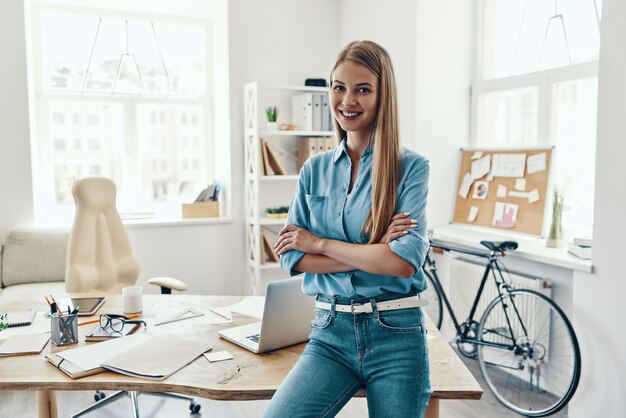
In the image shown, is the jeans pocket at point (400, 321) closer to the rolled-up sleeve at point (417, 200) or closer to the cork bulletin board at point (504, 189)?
the rolled-up sleeve at point (417, 200)

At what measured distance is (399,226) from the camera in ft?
4.85

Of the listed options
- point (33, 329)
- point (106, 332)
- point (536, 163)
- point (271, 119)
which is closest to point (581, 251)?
point (536, 163)

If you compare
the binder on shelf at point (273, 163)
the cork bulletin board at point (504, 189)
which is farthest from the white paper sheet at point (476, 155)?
the binder on shelf at point (273, 163)

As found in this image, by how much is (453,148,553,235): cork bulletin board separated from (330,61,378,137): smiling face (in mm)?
2172

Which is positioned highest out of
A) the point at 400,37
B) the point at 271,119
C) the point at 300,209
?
the point at 400,37

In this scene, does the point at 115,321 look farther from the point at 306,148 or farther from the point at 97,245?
the point at 306,148

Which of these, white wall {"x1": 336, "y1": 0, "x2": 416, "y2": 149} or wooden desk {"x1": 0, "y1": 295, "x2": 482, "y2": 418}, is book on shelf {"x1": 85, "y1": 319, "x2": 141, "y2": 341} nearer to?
wooden desk {"x1": 0, "y1": 295, "x2": 482, "y2": 418}

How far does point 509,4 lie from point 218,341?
3.04 meters

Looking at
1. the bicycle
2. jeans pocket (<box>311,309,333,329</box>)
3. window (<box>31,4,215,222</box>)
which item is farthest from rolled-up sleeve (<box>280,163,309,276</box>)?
window (<box>31,4,215,222</box>)

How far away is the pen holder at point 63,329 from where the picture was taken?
179 cm

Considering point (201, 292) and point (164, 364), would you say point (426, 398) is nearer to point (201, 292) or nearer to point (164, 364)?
point (164, 364)

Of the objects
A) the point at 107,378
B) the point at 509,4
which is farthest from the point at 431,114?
the point at 107,378

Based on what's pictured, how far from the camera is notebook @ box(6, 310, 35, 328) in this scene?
2.02 metres

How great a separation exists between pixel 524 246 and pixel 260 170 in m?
2.06
